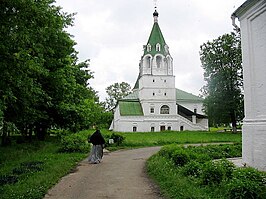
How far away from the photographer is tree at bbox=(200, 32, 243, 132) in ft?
151

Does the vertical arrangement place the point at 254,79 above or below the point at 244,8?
below

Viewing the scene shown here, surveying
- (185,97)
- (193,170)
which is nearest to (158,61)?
(185,97)

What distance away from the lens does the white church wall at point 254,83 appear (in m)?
10.9

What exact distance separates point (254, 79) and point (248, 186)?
589 cm

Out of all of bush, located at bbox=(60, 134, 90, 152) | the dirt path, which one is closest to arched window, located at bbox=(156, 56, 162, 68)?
bush, located at bbox=(60, 134, 90, 152)

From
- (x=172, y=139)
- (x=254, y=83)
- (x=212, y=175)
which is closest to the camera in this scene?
(x=212, y=175)

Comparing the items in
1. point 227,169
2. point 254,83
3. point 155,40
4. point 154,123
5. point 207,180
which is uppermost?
point 155,40

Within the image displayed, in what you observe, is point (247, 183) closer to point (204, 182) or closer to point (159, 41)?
point (204, 182)

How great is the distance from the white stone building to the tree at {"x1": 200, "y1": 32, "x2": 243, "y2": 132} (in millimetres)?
34880

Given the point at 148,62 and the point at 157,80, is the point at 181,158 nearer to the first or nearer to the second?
the point at 157,80

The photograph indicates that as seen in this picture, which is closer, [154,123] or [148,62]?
[154,123]

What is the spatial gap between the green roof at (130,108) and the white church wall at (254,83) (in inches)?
1898

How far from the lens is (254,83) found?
1146 cm

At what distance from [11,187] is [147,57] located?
179ft
